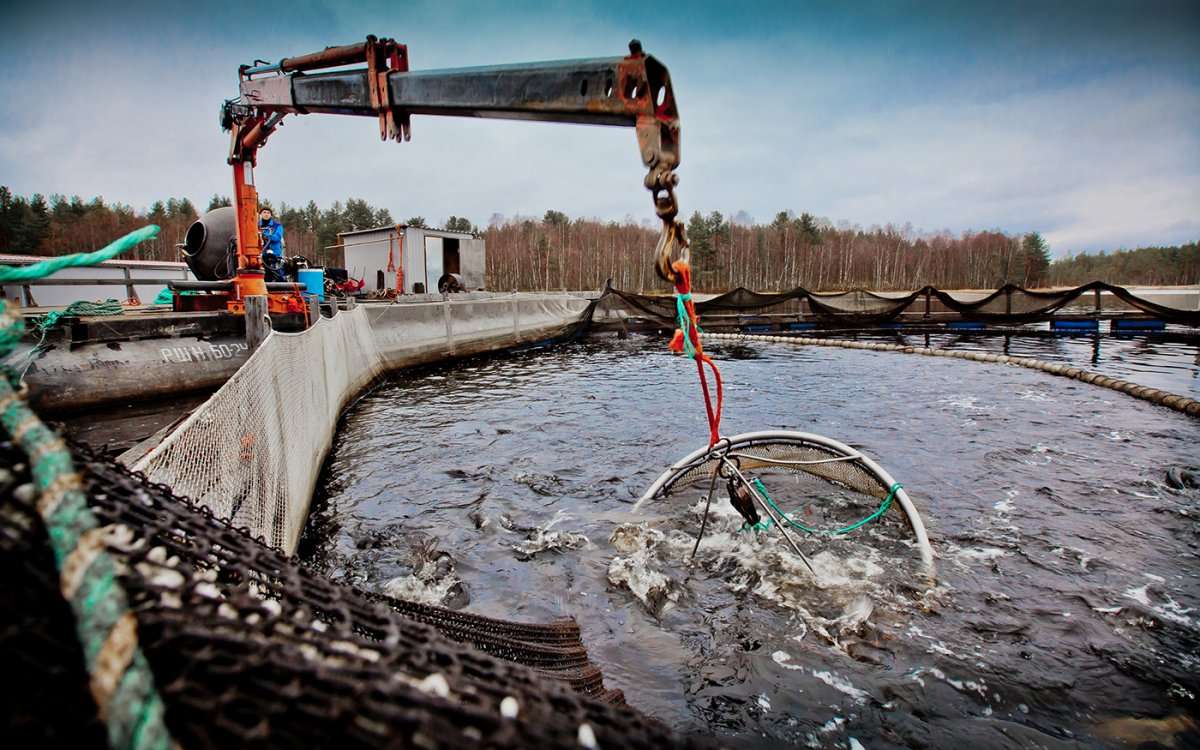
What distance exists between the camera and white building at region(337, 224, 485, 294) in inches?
994

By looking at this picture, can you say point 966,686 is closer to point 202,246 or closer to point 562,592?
point 562,592

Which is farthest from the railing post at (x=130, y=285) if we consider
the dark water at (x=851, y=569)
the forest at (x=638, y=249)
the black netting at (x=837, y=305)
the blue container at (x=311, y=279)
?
the forest at (x=638, y=249)

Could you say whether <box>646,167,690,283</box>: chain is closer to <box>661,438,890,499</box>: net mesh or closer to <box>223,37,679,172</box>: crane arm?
<box>223,37,679,172</box>: crane arm

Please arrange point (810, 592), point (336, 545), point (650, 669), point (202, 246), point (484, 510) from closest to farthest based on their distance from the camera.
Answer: point (650, 669) → point (810, 592) → point (336, 545) → point (484, 510) → point (202, 246)

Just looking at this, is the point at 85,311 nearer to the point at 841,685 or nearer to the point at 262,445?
the point at 262,445

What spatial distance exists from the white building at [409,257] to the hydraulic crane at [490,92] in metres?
17.7

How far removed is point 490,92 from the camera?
373cm

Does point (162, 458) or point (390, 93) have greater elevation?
point (390, 93)

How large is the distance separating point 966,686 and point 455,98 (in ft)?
16.0

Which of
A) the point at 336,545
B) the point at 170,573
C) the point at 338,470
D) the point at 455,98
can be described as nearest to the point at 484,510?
the point at 336,545

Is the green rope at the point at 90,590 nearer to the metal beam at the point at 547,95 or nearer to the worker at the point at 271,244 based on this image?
the metal beam at the point at 547,95

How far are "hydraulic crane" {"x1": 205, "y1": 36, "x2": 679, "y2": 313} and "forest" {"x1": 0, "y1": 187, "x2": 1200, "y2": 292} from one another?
189ft

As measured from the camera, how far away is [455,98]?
4.02m

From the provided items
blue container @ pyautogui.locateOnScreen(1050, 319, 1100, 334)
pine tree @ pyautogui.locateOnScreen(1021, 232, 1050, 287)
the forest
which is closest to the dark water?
blue container @ pyautogui.locateOnScreen(1050, 319, 1100, 334)
